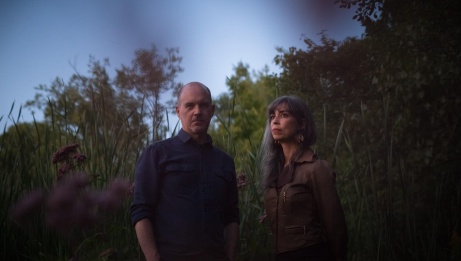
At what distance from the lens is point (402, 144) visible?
11.0 feet

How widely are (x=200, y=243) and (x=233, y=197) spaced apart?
0.32 metres

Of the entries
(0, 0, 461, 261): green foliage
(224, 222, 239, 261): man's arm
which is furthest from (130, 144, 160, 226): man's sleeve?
(0, 0, 461, 261): green foliage

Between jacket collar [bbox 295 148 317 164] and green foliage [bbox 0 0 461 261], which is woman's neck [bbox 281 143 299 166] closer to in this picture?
jacket collar [bbox 295 148 317 164]

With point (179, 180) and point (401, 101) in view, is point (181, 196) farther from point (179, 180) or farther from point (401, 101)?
point (401, 101)

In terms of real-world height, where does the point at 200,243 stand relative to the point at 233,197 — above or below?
below

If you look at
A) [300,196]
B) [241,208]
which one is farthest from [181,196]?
[241,208]

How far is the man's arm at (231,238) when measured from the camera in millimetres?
2029

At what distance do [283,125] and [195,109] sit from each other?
385 millimetres

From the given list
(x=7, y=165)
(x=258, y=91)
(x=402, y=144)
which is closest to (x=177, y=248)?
(x=7, y=165)

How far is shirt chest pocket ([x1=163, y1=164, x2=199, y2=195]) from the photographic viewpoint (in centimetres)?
190

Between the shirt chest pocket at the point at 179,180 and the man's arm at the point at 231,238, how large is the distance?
0.29m

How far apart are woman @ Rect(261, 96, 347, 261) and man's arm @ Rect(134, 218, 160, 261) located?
516mm

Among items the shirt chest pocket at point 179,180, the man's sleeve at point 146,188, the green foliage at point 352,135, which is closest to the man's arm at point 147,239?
the man's sleeve at point 146,188

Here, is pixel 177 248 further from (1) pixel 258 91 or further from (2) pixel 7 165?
(1) pixel 258 91
